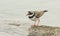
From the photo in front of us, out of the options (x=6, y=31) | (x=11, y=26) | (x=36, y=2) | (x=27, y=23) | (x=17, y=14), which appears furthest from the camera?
(x=36, y=2)

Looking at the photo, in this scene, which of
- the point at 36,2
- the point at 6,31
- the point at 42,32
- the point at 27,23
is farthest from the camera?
the point at 36,2

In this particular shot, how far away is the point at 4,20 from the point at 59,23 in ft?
7.96

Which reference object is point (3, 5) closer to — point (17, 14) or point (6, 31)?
point (17, 14)

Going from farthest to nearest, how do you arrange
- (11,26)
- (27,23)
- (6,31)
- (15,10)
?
(15,10) < (27,23) < (11,26) < (6,31)

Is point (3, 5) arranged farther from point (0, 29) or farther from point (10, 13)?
point (0, 29)

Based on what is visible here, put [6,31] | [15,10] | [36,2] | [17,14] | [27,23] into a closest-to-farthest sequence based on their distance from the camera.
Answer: [6,31]
[27,23]
[17,14]
[15,10]
[36,2]

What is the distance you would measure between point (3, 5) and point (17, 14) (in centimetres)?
175

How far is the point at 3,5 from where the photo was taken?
1319 cm

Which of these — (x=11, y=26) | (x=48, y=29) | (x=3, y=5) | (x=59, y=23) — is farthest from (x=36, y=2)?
(x=48, y=29)

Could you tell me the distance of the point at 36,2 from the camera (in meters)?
14.6

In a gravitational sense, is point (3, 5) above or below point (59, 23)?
above

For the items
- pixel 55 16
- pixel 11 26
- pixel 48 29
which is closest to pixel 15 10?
pixel 55 16

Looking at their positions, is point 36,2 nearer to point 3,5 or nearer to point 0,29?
point 3,5

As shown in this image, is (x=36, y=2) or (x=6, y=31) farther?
(x=36, y=2)
